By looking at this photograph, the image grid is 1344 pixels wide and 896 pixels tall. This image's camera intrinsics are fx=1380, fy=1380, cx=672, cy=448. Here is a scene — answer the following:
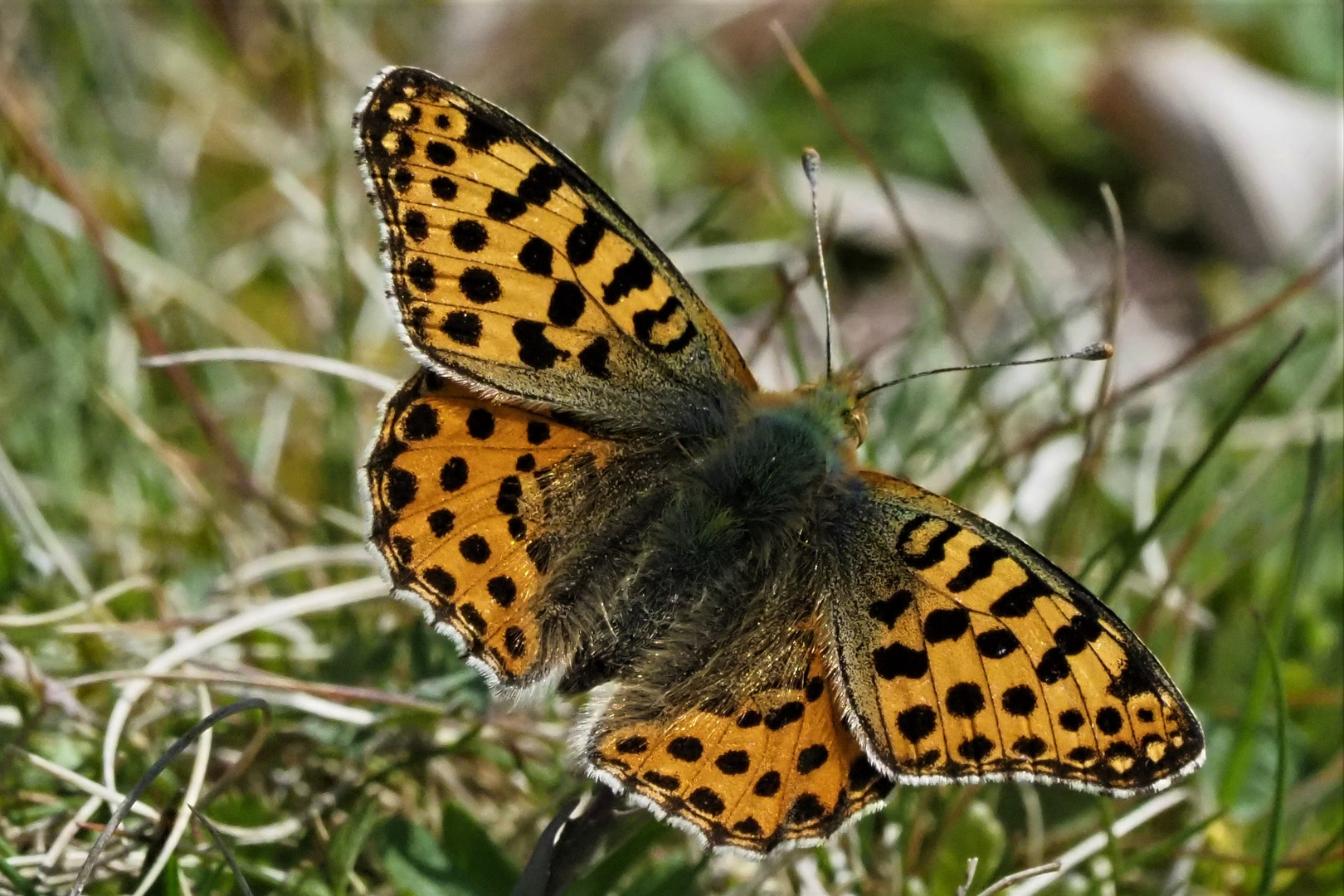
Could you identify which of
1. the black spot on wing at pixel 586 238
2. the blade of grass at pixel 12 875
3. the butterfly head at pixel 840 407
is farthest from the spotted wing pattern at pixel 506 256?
the blade of grass at pixel 12 875

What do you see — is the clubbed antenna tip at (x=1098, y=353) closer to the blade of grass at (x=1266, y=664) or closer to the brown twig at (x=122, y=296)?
the blade of grass at (x=1266, y=664)

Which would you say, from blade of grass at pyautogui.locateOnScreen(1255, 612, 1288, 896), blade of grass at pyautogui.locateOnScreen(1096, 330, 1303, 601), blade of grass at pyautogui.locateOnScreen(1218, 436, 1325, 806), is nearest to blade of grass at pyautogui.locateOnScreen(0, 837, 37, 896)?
blade of grass at pyautogui.locateOnScreen(1096, 330, 1303, 601)

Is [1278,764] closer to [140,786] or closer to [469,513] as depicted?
[469,513]

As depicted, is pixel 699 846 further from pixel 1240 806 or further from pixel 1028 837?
pixel 1240 806

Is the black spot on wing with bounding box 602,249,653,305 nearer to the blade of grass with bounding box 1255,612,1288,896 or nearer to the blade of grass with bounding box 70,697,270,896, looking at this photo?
the blade of grass with bounding box 70,697,270,896

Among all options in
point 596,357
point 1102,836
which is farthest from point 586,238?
point 1102,836

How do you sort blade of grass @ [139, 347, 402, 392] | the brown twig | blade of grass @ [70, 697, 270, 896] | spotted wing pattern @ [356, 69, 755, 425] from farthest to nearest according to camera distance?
1. the brown twig
2. blade of grass @ [139, 347, 402, 392]
3. spotted wing pattern @ [356, 69, 755, 425]
4. blade of grass @ [70, 697, 270, 896]
